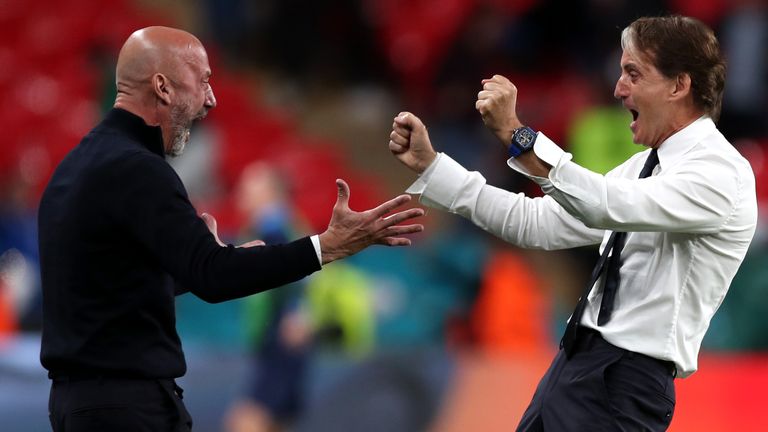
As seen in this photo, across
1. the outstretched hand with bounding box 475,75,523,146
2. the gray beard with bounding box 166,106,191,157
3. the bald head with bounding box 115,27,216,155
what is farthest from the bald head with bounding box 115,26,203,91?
the outstretched hand with bounding box 475,75,523,146

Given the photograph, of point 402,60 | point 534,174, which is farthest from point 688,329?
point 402,60

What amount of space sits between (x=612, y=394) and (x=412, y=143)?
2.87ft

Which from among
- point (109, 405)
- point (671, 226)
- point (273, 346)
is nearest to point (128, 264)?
point (109, 405)

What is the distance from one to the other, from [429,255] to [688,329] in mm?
5135

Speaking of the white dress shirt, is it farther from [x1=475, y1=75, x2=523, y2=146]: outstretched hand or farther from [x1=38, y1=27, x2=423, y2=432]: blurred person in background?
[x1=38, y1=27, x2=423, y2=432]: blurred person in background

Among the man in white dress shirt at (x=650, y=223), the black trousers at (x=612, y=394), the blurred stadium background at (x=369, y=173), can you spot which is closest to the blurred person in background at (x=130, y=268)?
the man in white dress shirt at (x=650, y=223)

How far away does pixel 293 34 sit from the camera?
432 inches

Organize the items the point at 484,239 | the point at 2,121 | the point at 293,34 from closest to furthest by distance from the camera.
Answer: the point at 484,239
the point at 2,121
the point at 293,34

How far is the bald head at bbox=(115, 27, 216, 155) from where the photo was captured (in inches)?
125

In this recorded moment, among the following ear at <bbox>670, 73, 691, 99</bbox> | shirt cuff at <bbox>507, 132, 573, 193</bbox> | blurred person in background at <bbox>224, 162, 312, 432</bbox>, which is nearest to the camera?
shirt cuff at <bbox>507, 132, 573, 193</bbox>

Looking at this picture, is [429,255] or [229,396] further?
[429,255]

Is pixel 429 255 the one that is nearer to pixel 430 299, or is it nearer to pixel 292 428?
pixel 430 299

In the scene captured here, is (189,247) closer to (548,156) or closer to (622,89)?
(548,156)

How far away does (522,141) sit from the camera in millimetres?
3064
